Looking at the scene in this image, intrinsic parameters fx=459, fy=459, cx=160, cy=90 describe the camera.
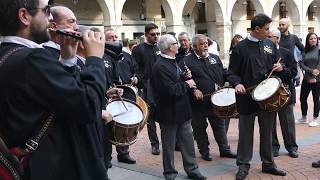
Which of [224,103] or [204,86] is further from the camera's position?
[204,86]

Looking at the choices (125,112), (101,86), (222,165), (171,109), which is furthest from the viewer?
(222,165)

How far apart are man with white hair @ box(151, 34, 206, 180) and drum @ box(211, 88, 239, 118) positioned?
78cm

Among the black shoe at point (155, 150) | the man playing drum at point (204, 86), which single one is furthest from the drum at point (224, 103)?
the black shoe at point (155, 150)

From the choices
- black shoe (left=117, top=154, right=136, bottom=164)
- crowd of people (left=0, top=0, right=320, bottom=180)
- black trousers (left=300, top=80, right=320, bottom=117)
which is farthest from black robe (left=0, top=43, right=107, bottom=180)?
black trousers (left=300, top=80, right=320, bottom=117)

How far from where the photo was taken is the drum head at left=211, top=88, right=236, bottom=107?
6824mm

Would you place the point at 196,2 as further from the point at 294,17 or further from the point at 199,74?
the point at 199,74

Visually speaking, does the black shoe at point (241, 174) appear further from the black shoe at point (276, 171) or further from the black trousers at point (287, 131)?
the black trousers at point (287, 131)

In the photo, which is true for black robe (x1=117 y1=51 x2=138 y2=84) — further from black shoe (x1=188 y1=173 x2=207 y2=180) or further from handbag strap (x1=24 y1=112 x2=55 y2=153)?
handbag strap (x1=24 y1=112 x2=55 y2=153)

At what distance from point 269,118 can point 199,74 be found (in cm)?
145

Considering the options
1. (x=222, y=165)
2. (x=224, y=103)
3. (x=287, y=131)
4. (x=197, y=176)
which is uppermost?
(x=224, y=103)

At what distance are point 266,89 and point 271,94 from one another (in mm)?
170

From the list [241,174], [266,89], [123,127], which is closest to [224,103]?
[266,89]

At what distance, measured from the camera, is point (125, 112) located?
4.71m

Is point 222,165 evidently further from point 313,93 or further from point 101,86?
point 101,86
